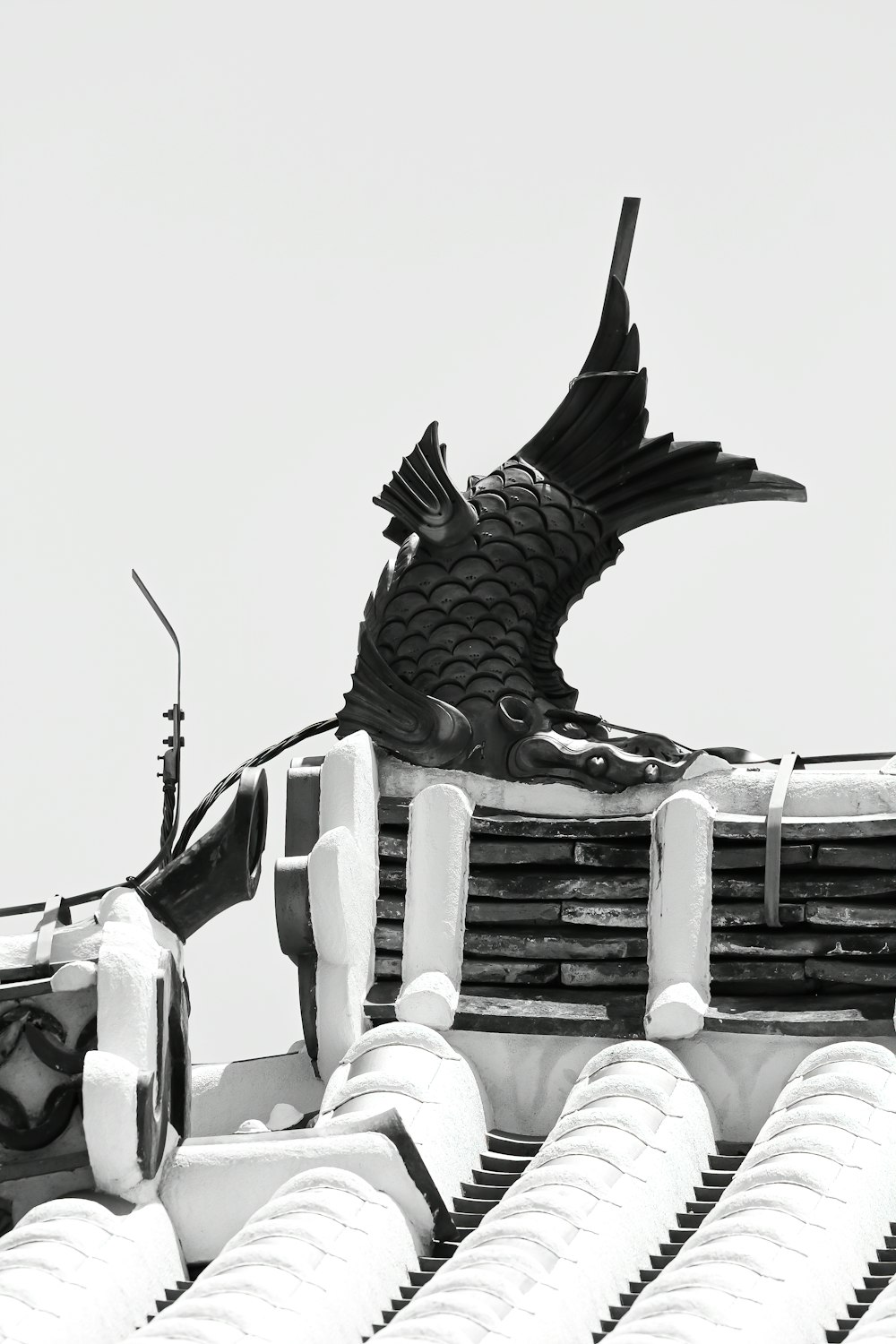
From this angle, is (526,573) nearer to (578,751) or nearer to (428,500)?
(428,500)

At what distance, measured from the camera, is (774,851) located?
1080 cm

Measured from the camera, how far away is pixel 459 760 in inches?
455

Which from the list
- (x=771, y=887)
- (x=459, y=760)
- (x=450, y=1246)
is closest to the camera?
(x=450, y=1246)

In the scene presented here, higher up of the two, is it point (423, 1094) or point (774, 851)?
point (774, 851)

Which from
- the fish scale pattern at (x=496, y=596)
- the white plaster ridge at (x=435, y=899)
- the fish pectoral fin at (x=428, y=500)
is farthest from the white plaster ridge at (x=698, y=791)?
the fish pectoral fin at (x=428, y=500)

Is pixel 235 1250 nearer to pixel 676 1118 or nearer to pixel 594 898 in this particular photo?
pixel 676 1118

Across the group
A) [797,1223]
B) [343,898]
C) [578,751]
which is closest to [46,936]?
[343,898]

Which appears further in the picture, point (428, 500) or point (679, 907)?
point (428, 500)

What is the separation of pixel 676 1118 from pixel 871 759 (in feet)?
7.81

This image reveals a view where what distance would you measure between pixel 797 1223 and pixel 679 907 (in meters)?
2.76

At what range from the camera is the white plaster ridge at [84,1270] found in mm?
7961

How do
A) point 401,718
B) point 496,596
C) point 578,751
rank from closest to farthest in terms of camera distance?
1. point 578,751
2. point 401,718
3. point 496,596

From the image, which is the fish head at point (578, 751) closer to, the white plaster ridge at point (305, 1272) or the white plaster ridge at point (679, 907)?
the white plaster ridge at point (679, 907)

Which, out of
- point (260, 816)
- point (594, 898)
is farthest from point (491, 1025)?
point (260, 816)
